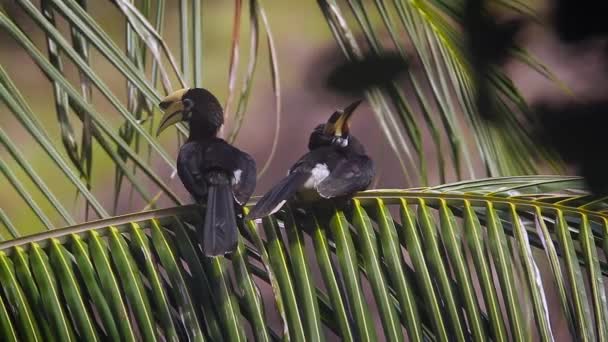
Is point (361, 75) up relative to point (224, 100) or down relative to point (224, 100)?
down

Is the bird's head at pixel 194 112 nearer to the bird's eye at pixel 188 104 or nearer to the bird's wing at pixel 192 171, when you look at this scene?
the bird's eye at pixel 188 104

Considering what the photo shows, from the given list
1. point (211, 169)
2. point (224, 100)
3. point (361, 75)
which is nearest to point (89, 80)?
point (211, 169)

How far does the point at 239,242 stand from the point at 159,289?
0.48 feet

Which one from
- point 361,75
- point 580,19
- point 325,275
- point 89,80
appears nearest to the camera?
point 580,19

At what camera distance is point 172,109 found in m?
1.75

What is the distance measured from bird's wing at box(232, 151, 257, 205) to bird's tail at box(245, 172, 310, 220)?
0.18ft

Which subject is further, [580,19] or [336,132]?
[336,132]

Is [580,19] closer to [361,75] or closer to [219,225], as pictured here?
[361,75]

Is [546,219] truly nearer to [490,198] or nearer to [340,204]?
[490,198]

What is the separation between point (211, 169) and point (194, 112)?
12.4 inches

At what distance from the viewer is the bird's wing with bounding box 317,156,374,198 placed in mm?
1366


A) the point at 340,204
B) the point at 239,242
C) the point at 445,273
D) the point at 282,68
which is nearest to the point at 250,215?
the point at 239,242

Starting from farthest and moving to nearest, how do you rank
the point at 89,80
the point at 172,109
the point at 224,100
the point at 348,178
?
the point at 224,100 < the point at 172,109 < the point at 89,80 < the point at 348,178

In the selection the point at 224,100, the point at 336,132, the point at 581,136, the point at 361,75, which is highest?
the point at 224,100
